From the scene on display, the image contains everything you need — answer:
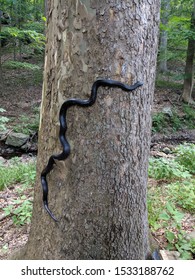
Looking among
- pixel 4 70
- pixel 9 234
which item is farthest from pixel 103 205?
pixel 4 70

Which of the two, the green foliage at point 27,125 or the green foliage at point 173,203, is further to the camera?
the green foliage at point 27,125

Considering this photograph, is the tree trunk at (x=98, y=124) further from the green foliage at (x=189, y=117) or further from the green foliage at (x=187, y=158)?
the green foliage at (x=189, y=117)

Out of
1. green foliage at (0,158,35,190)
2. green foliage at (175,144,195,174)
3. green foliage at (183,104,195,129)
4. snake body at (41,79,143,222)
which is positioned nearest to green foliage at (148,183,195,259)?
green foliage at (175,144,195,174)

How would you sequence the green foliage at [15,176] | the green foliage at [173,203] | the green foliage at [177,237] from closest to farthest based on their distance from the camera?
the green foliage at [177,237] < the green foliage at [173,203] < the green foliage at [15,176]

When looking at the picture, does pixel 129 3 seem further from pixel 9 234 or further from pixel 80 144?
pixel 9 234

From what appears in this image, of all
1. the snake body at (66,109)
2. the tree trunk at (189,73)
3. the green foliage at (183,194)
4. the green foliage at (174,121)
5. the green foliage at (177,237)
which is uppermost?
the tree trunk at (189,73)

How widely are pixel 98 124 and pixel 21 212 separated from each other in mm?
1908

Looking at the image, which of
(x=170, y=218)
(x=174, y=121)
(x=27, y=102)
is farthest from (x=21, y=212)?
(x=27, y=102)

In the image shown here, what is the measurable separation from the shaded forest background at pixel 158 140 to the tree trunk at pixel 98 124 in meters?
0.82

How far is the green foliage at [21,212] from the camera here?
2650 mm

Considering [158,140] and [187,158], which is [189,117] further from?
[187,158]

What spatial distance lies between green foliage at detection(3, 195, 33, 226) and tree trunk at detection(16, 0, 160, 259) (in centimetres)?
116

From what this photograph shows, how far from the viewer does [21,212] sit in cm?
281

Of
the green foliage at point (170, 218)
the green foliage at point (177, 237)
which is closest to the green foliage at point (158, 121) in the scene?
the green foliage at point (170, 218)
